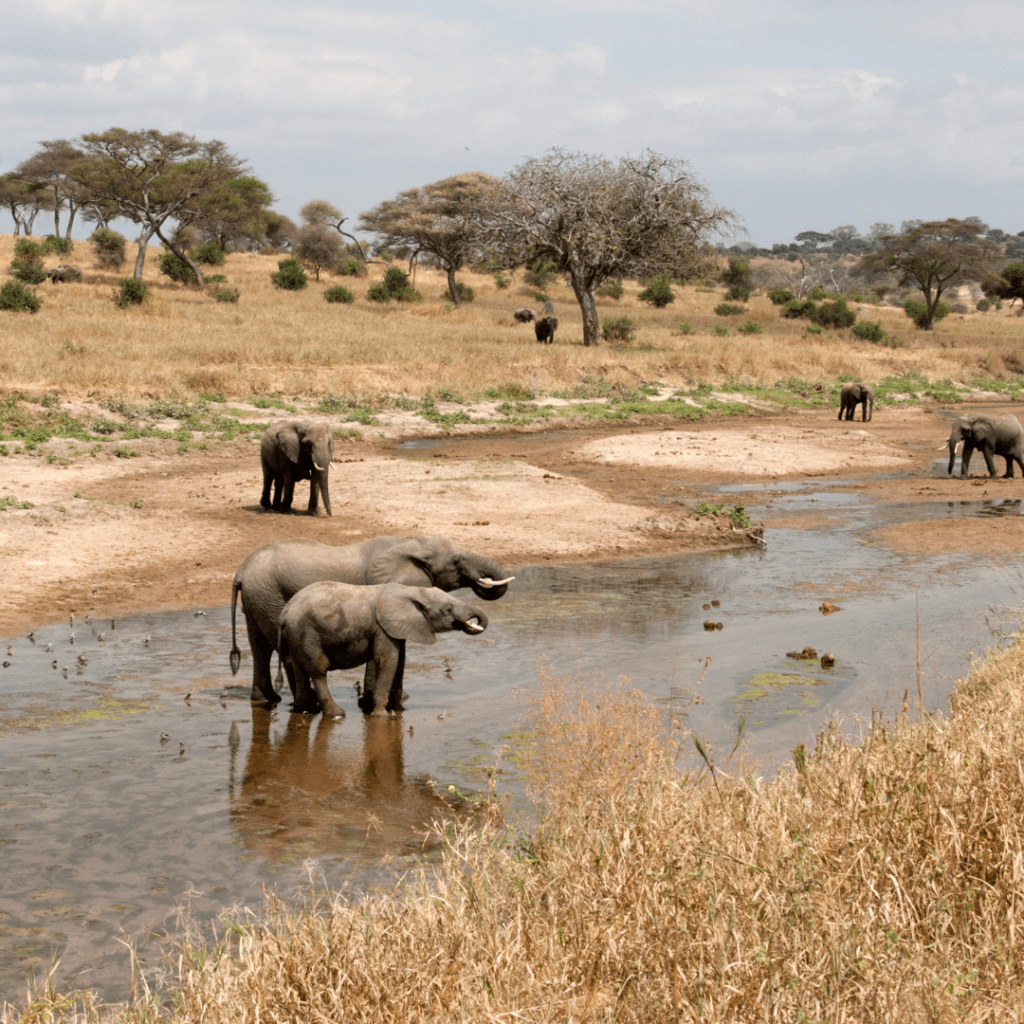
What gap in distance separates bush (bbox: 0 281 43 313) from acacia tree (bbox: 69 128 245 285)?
13.4 metres

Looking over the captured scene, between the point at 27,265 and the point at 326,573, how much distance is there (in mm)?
38467

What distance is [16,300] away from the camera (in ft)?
109

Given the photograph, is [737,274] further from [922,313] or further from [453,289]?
[453,289]

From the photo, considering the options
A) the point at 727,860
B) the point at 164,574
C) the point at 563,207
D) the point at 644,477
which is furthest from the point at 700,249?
the point at 727,860

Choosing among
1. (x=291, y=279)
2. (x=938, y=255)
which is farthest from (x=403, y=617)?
(x=938, y=255)

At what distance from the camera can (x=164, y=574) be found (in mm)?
12359

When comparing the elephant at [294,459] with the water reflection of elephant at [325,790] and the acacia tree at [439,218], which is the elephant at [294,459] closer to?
the water reflection of elephant at [325,790]

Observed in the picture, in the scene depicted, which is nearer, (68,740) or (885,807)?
(885,807)

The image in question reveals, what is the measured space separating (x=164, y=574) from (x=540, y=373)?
18.8 metres

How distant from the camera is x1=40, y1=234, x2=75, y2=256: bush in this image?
2058 inches

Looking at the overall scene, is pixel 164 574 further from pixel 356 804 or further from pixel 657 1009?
pixel 657 1009

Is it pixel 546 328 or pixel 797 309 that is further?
pixel 797 309

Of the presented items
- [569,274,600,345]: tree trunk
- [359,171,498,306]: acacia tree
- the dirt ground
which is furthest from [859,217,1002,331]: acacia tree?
the dirt ground

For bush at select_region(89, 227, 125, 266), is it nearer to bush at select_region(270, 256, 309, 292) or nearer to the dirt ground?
bush at select_region(270, 256, 309, 292)
